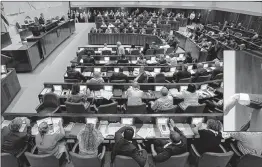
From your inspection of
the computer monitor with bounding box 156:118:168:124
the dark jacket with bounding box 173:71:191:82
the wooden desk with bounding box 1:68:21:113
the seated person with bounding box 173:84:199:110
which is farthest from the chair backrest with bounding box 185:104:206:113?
the wooden desk with bounding box 1:68:21:113

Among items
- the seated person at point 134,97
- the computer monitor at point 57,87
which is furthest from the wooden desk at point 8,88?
the seated person at point 134,97

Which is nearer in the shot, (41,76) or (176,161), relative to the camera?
(176,161)

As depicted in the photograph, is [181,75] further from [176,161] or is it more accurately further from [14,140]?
[14,140]

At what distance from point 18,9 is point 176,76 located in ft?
37.6

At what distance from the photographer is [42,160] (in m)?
2.67

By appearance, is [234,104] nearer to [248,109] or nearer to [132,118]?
[248,109]

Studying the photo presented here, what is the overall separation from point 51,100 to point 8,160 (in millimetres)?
1965

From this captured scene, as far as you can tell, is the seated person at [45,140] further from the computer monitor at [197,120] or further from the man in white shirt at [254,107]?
the man in white shirt at [254,107]

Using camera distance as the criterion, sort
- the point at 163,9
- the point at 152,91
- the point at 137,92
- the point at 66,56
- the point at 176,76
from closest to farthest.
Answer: the point at 137,92, the point at 152,91, the point at 176,76, the point at 66,56, the point at 163,9

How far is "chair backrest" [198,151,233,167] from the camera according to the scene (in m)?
2.71

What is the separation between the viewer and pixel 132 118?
3.68 meters

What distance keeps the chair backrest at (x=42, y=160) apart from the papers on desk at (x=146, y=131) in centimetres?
144

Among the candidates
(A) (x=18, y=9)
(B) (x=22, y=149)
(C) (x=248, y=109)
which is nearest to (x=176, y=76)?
(C) (x=248, y=109)

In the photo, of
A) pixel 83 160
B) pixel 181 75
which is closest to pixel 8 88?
pixel 83 160
